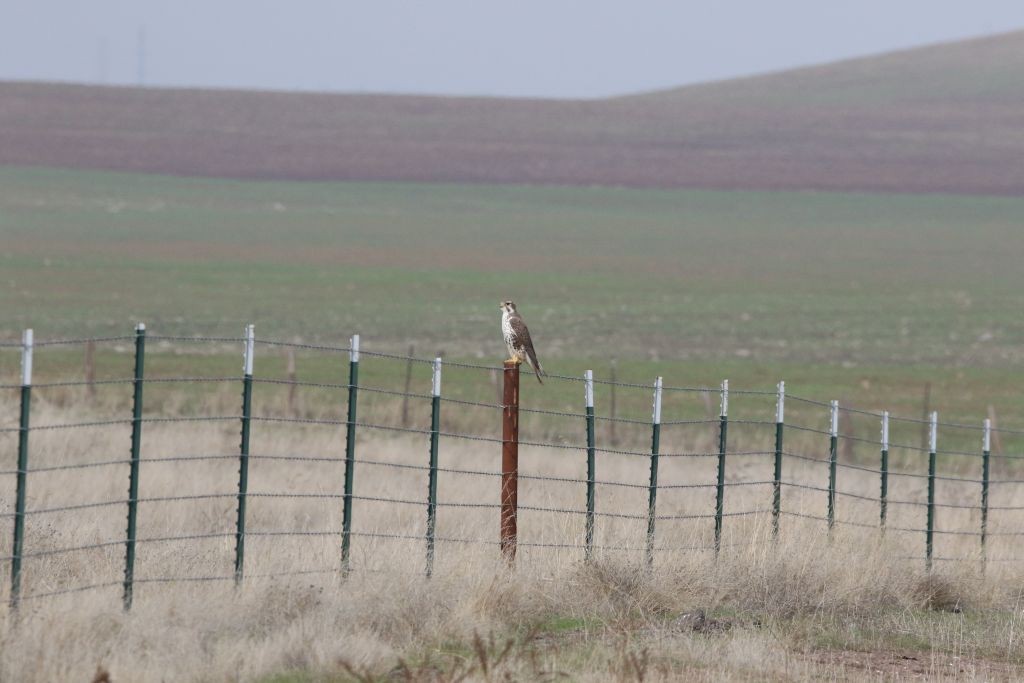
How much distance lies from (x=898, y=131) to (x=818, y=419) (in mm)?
76707

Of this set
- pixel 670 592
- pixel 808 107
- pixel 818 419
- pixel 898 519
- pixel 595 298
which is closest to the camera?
pixel 670 592

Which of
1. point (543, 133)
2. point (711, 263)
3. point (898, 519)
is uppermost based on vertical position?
point (543, 133)

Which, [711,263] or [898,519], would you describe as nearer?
[898,519]

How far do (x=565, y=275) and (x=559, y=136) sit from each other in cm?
4117

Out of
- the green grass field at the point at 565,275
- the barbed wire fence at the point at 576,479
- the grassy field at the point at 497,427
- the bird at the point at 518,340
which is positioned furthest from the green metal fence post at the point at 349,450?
the green grass field at the point at 565,275

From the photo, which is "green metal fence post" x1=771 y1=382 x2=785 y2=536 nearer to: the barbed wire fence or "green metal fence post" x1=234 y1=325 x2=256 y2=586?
the barbed wire fence

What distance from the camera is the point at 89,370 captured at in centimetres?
3219

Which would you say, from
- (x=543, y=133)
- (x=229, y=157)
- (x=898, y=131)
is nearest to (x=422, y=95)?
(x=543, y=133)

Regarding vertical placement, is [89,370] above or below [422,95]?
below

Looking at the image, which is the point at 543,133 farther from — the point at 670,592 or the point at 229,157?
the point at 670,592

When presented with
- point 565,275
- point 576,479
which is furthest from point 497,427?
point 565,275

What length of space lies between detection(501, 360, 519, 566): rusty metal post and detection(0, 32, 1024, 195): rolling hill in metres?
88.0

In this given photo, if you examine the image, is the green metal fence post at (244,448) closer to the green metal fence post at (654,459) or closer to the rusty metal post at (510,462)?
the rusty metal post at (510,462)

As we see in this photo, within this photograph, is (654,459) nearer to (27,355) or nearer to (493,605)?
(493,605)
